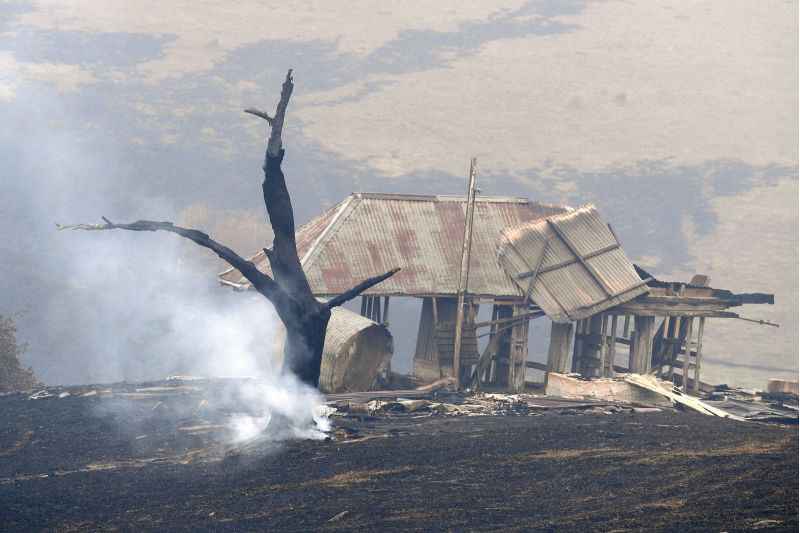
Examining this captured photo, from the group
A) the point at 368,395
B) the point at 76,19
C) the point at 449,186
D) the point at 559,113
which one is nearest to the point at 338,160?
the point at 449,186

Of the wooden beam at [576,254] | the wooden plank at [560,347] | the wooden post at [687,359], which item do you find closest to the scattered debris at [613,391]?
the wooden plank at [560,347]

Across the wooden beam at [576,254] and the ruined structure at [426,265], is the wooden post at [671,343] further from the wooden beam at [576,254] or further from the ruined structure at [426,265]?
the ruined structure at [426,265]

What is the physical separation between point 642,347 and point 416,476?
18043 mm

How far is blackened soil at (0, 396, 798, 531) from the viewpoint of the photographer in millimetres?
15469

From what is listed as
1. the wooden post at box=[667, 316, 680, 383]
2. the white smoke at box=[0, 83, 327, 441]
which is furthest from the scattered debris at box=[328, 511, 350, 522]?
the wooden post at box=[667, 316, 680, 383]

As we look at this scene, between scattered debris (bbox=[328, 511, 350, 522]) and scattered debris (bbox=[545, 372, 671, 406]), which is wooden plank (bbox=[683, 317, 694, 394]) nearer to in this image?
scattered debris (bbox=[545, 372, 671, 406])

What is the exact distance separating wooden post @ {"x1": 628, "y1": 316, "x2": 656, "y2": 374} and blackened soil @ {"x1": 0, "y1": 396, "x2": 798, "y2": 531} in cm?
940

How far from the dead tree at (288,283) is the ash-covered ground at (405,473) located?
195cm

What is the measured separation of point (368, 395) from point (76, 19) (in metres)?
69.6

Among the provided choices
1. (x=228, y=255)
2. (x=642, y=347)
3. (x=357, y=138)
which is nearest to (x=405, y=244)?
(x=642, y=347)

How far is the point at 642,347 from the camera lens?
3478cm

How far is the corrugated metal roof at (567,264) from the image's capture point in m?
33.3

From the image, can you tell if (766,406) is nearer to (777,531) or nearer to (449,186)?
(777,531)

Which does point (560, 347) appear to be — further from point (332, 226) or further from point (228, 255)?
point (228, 255)
